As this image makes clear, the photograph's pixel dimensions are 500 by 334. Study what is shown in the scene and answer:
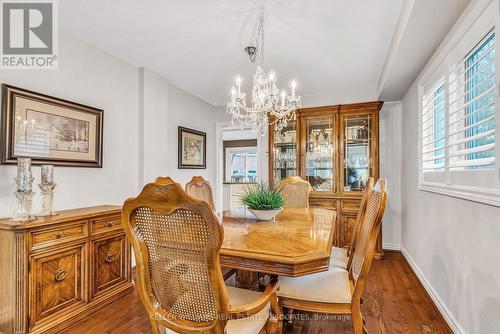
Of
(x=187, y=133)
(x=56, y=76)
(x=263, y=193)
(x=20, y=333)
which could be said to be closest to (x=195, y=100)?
(x=187, y=133)

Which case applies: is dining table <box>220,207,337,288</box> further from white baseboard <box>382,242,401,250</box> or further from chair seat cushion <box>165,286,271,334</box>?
white baseboard <box>382,242,401,250</box>

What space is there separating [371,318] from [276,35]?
2542 mm

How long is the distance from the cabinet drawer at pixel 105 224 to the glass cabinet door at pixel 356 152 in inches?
116

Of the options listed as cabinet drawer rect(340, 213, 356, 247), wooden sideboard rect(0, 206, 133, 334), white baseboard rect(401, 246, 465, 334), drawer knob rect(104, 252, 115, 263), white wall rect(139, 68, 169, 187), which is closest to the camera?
wooden sideboard rect(0, 206, 133, 334)

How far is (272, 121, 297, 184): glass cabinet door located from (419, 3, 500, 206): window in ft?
6.11

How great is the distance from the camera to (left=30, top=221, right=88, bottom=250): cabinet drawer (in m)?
1.80

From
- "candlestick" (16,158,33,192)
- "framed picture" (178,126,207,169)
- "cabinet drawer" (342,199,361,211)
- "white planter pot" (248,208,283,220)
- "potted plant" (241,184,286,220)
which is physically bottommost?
"cabinet drawer" (342,199,361,211)

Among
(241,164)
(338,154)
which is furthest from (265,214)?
(241,164)

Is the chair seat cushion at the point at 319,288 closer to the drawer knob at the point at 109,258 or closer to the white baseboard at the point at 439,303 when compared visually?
the white baseboard at the point at 439,303

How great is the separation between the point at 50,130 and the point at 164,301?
6.52 feet

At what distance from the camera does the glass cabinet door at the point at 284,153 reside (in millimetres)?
4145

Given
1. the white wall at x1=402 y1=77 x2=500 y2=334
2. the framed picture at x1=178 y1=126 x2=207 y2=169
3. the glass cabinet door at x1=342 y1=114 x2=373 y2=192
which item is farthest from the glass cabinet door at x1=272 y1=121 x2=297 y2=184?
the white wall at x1=402 y1=77 x2=500 y2=334

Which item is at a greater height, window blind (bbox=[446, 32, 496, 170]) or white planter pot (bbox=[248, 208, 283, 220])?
window blind (bbox=[446, 32, 496, 170])

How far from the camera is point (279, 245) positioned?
4.57 feet
